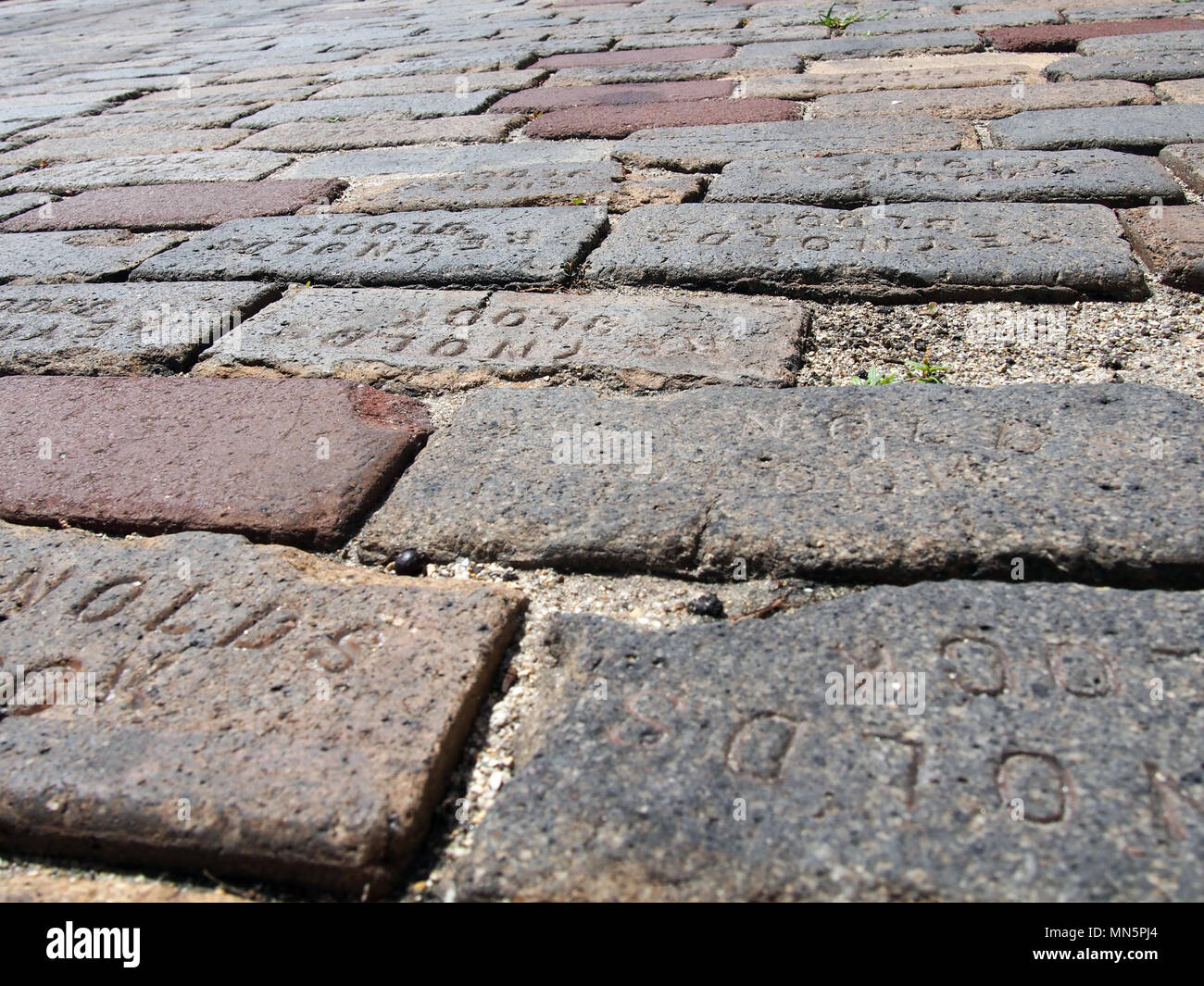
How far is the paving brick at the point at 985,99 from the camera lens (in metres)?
2.93

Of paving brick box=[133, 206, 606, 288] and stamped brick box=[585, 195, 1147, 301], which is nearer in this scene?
stamped brick box=[585, 195, 1147, 301]

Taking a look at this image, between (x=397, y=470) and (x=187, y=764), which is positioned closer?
(x=187, y=764)

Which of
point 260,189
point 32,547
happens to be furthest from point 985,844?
point 260,189

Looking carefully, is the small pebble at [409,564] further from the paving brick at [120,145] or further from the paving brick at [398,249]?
the paving brick at [120,145]

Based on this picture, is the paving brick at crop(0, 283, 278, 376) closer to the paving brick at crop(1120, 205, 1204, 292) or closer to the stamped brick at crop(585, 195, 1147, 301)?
the stamped brick at crop(585, 195, 1147, 301)

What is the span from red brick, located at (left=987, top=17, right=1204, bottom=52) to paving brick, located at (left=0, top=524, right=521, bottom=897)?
3513 millimetres

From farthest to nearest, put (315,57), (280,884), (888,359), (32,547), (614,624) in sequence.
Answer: (315,57) < (888,359) < (32,547) < (614,624) < (280,884)

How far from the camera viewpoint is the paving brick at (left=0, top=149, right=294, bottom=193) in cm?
315

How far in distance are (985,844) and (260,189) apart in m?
2.76

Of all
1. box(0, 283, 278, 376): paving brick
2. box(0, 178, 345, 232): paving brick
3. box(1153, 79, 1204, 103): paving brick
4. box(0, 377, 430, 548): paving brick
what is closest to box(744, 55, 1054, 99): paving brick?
box(1153, 79, 1204, 103): paving brick

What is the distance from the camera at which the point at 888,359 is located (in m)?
1.79

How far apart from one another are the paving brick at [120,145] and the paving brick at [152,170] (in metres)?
0.09

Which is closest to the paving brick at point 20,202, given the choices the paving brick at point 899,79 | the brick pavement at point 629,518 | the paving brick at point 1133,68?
the brick pavement at point 629,518
